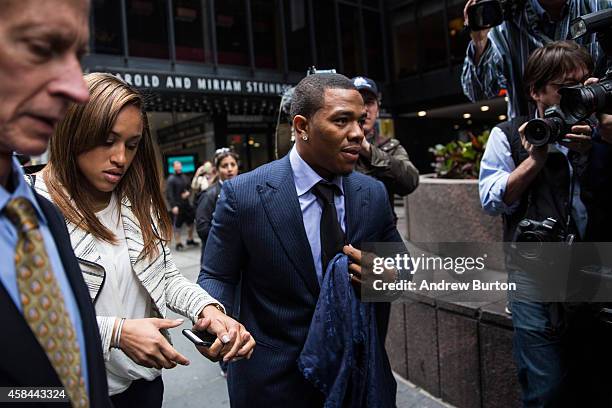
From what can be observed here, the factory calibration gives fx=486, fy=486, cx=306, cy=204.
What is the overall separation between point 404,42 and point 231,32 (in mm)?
7683

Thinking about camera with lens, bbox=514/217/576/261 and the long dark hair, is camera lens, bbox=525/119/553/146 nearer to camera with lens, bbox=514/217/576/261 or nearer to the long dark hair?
camera with lens, bbox=514/217/576/261

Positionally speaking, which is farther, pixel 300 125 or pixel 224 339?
pixel 300 125

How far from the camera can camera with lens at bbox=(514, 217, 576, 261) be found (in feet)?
6.48

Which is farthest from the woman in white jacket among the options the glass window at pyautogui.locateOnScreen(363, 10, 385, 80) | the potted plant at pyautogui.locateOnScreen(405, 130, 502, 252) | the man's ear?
the glass window at pyautogui.locateOnScreen(363, 10, 385, 80)

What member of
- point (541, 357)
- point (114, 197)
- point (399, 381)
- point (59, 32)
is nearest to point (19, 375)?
point (59, 32)

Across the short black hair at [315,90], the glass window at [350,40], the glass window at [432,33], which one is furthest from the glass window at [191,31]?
the short black hair at [315,90]

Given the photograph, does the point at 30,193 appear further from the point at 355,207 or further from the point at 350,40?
the point at 350,40

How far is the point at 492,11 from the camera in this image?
257 cm

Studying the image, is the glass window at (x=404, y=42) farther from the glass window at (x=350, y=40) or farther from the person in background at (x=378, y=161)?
the person in background at (x=378, y=161)

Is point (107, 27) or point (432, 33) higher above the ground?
point (432, 33)

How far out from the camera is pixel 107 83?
1.73 m

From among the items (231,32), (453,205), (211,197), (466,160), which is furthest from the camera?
(231,32)

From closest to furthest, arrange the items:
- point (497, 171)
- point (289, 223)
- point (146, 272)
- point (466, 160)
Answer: point (146, 272), point (289, 223), point (497, 171), point (466, 160)

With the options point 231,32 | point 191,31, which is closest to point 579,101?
point 191,31
